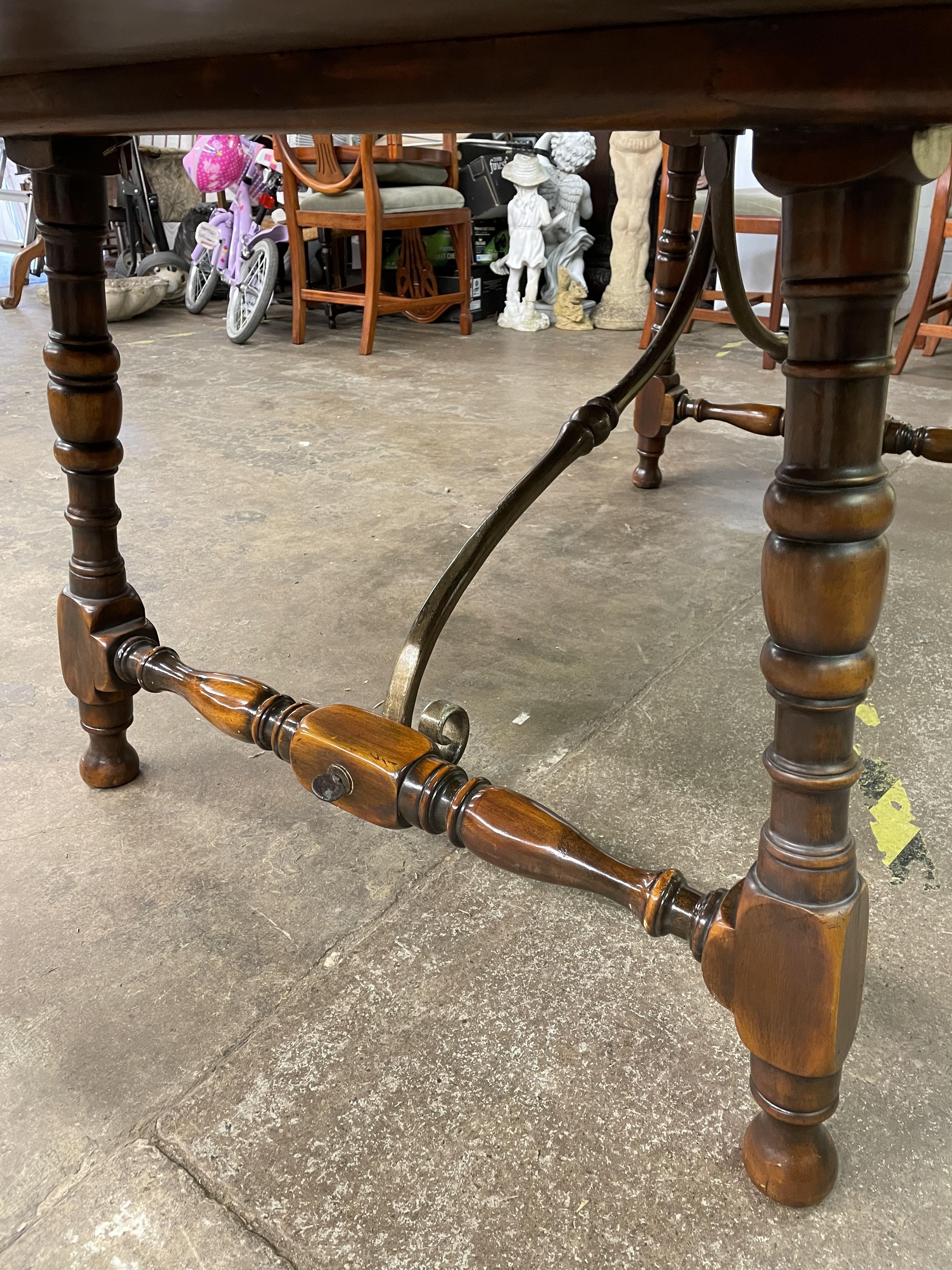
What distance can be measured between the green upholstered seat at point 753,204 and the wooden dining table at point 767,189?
2.80m

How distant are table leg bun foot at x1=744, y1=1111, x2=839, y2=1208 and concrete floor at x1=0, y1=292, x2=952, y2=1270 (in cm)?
1

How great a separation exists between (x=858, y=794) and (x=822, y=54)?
873mm

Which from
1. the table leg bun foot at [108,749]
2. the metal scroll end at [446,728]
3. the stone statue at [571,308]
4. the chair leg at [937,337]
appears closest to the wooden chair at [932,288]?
the chair leg at [937,337]

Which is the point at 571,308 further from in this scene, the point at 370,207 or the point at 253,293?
the point at 253,293

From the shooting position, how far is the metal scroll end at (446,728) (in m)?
0.95

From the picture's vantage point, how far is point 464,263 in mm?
4047

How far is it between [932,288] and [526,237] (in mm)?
1665

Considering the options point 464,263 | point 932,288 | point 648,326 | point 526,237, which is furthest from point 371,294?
point 932,288

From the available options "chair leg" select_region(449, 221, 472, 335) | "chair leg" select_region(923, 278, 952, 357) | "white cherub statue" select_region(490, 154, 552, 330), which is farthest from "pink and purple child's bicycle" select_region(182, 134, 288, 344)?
"chair leg" select_region(923, 278, 952, 357)

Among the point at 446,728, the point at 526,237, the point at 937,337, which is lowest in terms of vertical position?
the point at 446,728

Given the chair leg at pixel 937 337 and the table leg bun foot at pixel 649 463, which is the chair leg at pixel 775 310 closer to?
the chair leg at pixel 937 337

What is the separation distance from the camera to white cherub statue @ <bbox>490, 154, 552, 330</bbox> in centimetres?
416

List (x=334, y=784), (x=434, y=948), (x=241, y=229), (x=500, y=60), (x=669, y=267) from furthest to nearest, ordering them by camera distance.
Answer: (x=241, y=229), (x=669, y=267), (x=434, y=948), (x=334, y=784), (x=500, y=60)

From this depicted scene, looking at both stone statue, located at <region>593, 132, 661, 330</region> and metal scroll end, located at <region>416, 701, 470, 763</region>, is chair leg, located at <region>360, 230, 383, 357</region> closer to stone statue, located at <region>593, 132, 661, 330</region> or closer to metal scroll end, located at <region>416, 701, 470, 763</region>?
stone statue, located at <region>593, 132, 661, 330</region>
